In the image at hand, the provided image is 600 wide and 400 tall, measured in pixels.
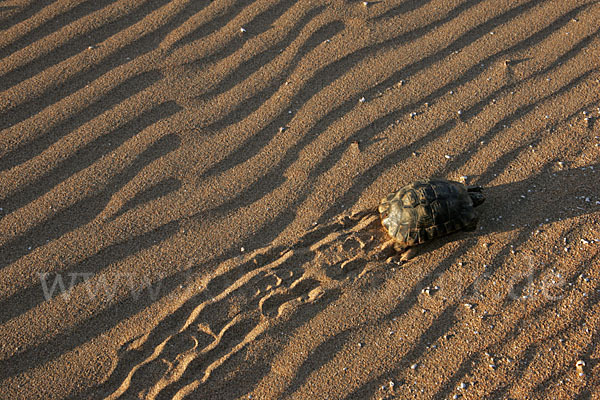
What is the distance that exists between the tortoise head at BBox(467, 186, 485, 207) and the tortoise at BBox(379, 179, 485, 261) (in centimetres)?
3

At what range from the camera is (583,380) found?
2859 millimetres

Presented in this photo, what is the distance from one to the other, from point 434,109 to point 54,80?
312cm

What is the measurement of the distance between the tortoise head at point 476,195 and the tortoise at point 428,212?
0.10 feet

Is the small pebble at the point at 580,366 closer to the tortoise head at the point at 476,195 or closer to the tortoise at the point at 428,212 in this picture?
the tortoise at the point at 428,212

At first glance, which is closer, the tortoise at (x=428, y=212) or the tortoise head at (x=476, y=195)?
the tortoise at (x=428, y=212)

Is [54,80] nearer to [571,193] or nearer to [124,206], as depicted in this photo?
[124,206]

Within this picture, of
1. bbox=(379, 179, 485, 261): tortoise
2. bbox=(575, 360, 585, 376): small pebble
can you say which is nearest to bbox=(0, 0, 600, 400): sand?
bbox=(575, 360, 585, 376): small pebble

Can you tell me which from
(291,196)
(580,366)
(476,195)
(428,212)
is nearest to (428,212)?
(428,212)

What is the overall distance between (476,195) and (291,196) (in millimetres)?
1340

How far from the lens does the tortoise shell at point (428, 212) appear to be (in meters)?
3.19

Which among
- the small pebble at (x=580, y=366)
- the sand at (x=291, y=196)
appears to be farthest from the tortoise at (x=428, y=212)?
the small pebble at (x=580, y=366)

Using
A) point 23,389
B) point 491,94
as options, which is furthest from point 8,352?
point 491,94

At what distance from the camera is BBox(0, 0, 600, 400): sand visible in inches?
120

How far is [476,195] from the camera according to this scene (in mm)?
3367
